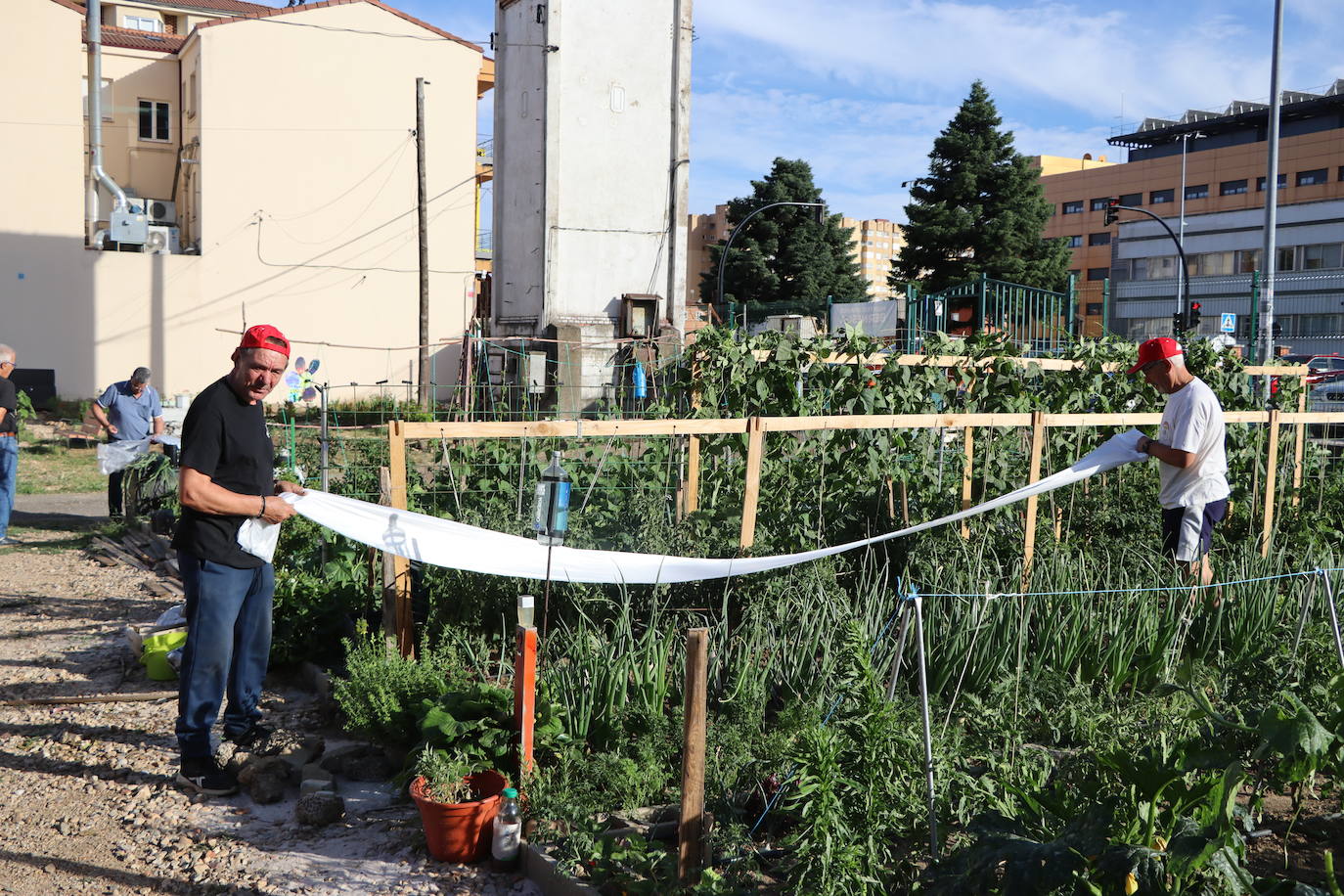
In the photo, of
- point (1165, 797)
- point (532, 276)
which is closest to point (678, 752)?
point (1165, 797)

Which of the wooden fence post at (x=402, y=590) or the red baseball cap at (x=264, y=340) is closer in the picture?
the red baseball cap at (x=264, y=340)

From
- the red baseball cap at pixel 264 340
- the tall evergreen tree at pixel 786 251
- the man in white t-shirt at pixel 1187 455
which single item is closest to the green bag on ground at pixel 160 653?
the red baseball cap at pixel 264 340

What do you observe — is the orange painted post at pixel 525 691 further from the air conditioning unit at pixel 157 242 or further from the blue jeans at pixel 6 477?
the air conditioning unit at pixel 157 242

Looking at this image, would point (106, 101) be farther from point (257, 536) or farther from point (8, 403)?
point (257, 536)

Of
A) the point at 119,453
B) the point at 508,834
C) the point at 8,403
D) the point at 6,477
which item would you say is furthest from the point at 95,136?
the point at 508,834

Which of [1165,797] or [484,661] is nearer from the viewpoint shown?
[1165,797]

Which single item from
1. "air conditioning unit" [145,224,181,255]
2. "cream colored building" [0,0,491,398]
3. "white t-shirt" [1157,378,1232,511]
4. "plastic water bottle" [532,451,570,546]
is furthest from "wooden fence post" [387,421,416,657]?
"air conditioning unit" [145,224,181,255]

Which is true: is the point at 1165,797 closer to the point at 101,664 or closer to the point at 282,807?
the point at 282,807

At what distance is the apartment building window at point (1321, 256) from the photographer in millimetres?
51844

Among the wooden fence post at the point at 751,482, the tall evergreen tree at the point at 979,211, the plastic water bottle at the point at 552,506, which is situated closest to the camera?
the plastic water bottle at the point at 552,506

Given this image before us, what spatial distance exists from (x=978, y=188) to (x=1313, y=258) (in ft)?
73.5

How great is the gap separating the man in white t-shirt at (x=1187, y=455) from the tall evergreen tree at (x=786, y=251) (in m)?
38.9

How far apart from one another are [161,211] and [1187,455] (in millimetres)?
28279

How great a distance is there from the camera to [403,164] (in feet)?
96.6
